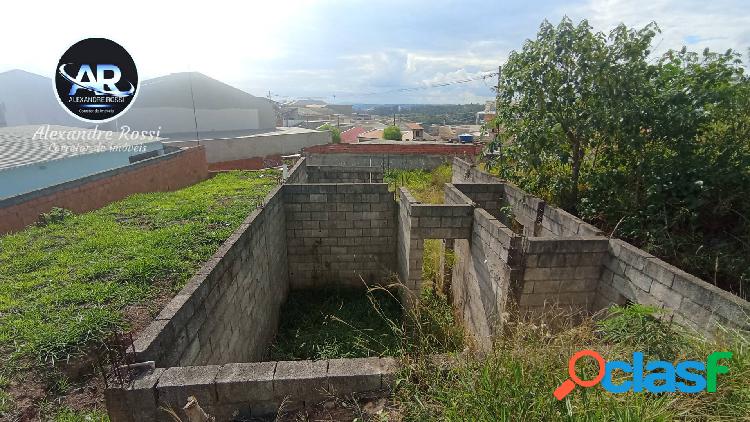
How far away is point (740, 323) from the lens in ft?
9.18

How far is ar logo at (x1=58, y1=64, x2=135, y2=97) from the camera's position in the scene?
10891 millimetres

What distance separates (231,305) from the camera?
13.7ft

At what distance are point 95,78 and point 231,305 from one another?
1181 centimetres

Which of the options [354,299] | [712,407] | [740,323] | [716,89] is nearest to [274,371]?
[712,407]

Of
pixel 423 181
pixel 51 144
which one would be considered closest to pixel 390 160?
pixel 423 181

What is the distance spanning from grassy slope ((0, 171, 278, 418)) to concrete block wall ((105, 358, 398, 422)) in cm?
134

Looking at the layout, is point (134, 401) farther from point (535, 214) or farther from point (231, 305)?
point (535, 214)

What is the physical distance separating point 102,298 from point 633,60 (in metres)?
8.05

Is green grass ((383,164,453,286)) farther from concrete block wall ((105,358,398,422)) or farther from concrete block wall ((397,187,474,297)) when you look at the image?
concrete block wall ((105,358,398,422))

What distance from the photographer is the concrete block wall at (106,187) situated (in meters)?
6.66

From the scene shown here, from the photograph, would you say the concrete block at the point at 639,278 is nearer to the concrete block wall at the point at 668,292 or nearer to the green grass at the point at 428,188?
the concrete block wall at the point at 668,292

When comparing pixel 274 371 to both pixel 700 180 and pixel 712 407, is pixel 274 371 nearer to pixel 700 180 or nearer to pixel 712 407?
pixel 712 407
